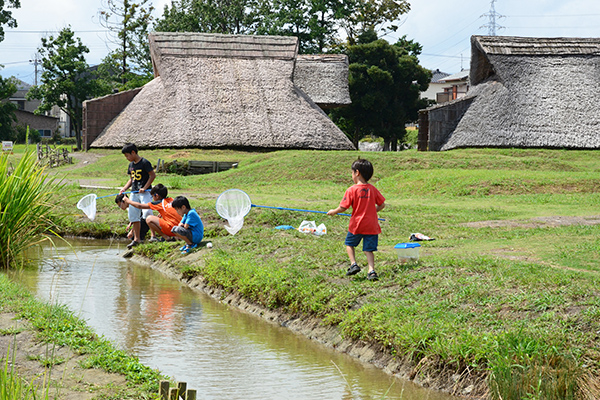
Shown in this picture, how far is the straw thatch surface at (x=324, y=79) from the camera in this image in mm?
41531

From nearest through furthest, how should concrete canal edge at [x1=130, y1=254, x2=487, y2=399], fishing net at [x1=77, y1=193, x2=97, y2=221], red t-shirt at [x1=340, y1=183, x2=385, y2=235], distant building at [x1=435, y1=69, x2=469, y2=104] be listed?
concrete canal edge at [x1=130, y1=254, x2=487, y2=399] < red t-shirt at [x1=340, y1=183, x2=385, y2=235] < fishing net at [x1=77, y1=193, x2=97, y2=221] < distant building at [x1=435, y1=69, x2=469, y2=104]

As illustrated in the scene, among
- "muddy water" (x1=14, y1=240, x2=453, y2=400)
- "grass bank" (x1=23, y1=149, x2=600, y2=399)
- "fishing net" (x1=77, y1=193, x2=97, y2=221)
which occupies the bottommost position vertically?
"muddy water" (x1=14, y1=240, x2=453, y2=400)

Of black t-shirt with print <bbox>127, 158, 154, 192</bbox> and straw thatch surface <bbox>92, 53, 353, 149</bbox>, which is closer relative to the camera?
black t-shirt with print <bbox>127, 158, 154, 192</bbox>

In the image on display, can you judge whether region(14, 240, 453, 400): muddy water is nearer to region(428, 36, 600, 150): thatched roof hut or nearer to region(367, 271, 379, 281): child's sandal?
region(367, 271, 379, 281): child's sandal

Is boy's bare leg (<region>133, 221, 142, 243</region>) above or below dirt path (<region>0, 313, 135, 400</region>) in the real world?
above

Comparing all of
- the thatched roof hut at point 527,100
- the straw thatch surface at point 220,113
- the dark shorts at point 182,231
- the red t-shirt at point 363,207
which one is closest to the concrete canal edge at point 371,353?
the red t-shirt at point 363,207

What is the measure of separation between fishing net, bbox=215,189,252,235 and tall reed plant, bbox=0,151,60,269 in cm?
285

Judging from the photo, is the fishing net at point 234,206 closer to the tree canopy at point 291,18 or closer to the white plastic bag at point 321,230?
the white plastic bag at point 321,230

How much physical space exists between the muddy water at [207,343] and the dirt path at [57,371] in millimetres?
886

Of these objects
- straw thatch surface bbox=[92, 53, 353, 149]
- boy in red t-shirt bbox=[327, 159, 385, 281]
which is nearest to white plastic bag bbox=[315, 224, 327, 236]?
boy in red t-shirt bbox=[327, 159, 385, 281]

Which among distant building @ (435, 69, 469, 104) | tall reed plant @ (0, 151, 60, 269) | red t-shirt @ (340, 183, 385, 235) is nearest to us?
red t-shirt @ (340, 183, 385, 235)

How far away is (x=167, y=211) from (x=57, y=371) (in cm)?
704

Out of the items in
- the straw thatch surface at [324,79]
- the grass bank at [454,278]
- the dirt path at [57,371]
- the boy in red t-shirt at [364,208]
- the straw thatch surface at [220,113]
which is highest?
the straw thatch surface at [324,79]

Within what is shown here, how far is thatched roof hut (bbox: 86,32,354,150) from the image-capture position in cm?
3403
